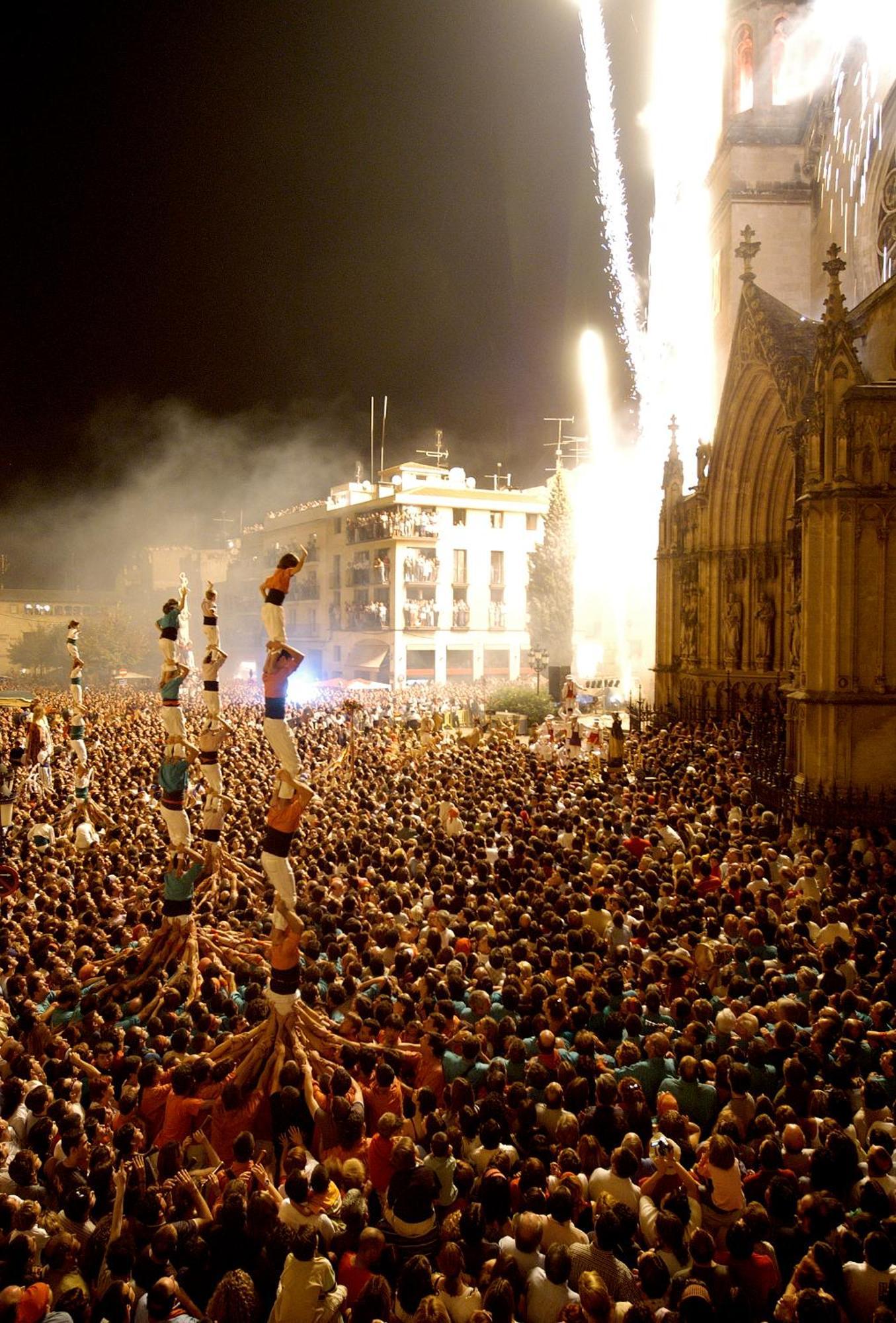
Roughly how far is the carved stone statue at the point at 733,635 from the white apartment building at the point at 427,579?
3137 cm

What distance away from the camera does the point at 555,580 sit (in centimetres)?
5497

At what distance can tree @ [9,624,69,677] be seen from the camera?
218ft

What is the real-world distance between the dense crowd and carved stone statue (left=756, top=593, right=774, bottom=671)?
38.4 feet

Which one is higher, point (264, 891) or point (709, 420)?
point (709, 420)

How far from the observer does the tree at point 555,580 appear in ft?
180

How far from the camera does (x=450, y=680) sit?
56344mm

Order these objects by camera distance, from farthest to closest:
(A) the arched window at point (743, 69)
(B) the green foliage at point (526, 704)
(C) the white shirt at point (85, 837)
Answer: (A) the arched window at point (743, 69) → (B) the green foliage at point (526, 704) → (C) the white shirt at point (85, 837)

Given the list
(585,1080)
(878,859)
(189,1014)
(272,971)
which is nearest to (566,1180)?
(585,1080)

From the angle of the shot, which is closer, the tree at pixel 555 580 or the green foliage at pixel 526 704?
the green foliage at pixel 526 704

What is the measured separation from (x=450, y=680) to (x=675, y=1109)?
166 feet

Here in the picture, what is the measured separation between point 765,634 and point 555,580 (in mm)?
31466

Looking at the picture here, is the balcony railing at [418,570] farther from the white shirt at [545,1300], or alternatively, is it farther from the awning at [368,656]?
the white shirt at [545,1300]

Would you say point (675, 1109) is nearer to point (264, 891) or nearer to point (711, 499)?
point (264, 891)

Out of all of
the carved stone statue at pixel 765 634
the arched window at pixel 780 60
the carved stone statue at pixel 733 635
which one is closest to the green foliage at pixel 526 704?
the carved stone statue at pixel 733 635
